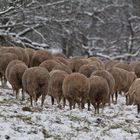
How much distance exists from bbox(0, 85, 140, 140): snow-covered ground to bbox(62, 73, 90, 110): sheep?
24.0 inches

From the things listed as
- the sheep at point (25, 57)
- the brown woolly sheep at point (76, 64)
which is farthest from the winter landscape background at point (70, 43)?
the brown woolly sheep at point (76, 64)

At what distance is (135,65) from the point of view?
54.8 ft

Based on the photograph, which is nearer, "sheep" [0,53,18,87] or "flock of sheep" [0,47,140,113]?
"flock of sheep" [0,47,140,113]

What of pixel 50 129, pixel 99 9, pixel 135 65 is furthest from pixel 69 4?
pixel 50 129

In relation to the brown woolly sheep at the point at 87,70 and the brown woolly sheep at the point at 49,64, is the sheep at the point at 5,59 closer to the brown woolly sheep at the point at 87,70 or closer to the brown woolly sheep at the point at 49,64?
the brown woolly sheep at the point at 49,64

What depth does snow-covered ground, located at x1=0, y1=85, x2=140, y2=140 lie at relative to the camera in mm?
7918

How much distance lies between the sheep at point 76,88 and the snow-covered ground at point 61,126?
609 mm

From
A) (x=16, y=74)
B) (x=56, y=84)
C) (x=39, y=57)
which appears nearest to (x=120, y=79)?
(x=56, y=84)

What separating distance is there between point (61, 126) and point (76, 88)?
7.15 ft

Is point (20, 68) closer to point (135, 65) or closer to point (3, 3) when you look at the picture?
point (135, 65)

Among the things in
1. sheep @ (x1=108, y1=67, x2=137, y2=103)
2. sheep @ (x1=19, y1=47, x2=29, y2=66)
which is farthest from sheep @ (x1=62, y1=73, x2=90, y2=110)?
sheep @ (x1=19, y1=47, x2=29, y2=66)

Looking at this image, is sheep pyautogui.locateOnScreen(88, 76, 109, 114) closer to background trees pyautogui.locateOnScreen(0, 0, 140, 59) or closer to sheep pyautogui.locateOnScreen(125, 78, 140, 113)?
sheep pyautogui.locateOnScreen(125, 78, 140, 113)

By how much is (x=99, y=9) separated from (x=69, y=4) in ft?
22.1

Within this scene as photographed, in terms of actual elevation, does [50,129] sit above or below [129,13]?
below
